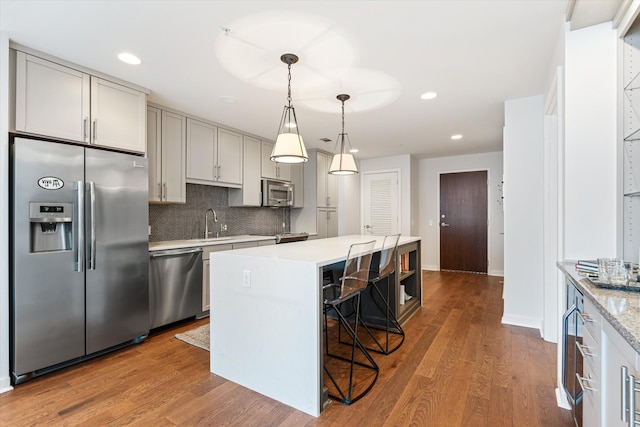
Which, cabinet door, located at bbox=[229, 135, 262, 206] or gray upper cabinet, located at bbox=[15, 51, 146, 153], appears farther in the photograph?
cabinet door, located at bbox=[229, 135, 262, 206]

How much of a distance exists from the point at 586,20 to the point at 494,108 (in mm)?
1875

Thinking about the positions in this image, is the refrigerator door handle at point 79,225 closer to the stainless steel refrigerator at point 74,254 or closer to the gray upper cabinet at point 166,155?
the stainless steel refrigerator at point 74,254

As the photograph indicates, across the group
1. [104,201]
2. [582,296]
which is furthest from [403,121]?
[104,201]

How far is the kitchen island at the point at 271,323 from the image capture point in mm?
1858

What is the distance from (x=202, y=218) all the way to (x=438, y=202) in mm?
4801

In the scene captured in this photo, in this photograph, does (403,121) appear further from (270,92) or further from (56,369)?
(56,369)

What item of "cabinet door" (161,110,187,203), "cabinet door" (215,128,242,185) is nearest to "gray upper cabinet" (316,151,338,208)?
"cabinet door" (215,128,242,185)

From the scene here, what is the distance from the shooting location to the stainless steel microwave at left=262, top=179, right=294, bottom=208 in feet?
15.8

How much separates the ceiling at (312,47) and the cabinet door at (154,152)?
21 cm

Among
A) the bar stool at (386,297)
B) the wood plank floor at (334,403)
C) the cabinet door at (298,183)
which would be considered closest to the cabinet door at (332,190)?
the cabinet door at (298,183)

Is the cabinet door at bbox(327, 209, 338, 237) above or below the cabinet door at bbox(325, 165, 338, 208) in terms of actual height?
below

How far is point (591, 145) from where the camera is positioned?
1848 mm

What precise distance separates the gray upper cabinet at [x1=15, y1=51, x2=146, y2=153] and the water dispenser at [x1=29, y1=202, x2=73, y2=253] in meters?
0.56

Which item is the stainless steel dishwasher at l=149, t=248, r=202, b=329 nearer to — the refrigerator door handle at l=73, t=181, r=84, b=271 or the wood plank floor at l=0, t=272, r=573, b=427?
the wood plank floor at l=0, t=272, r=573, b=427
